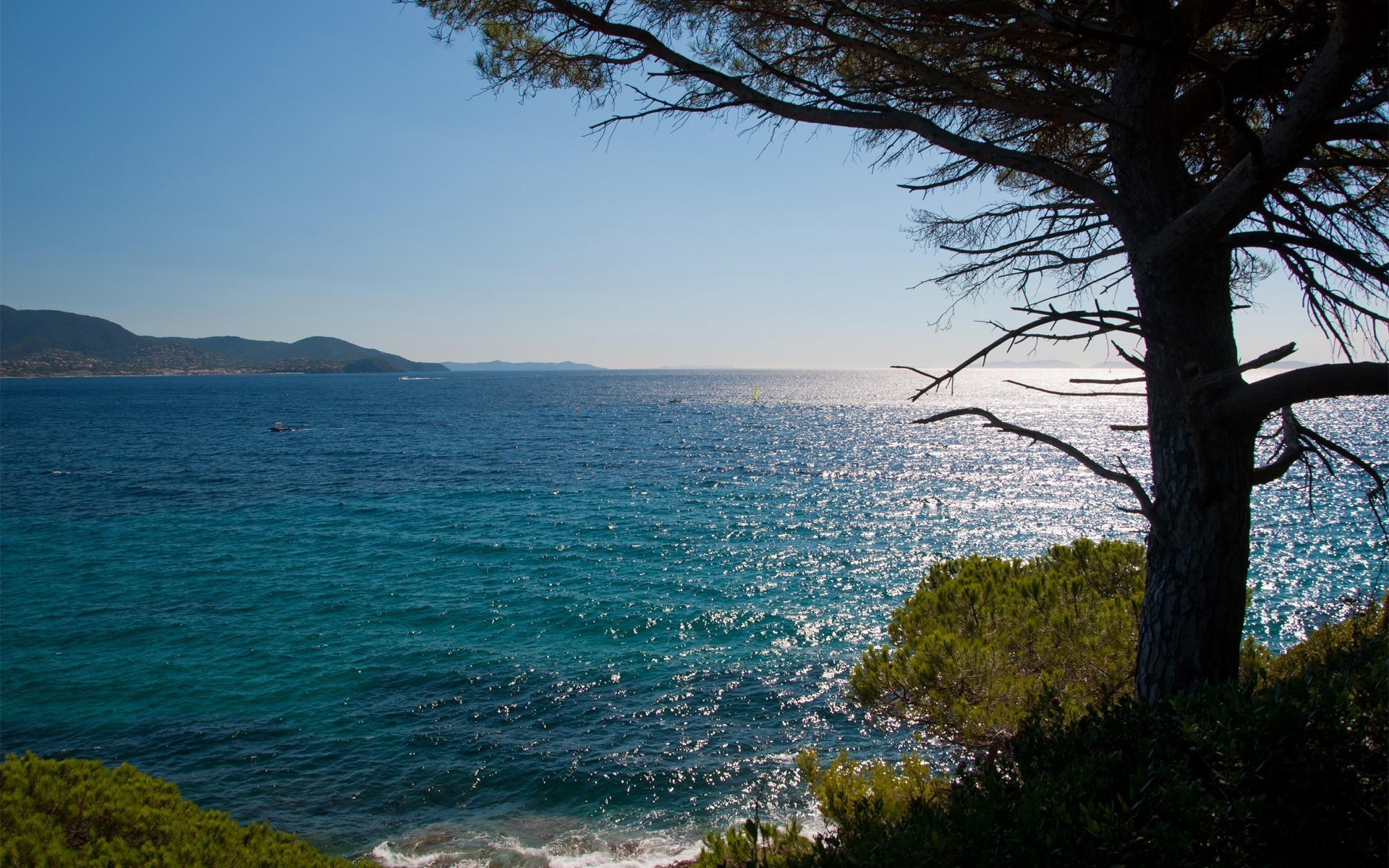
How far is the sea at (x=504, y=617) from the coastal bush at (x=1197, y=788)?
1.41 m

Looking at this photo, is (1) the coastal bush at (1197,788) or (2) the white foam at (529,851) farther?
(2) the white foam at (529,851)

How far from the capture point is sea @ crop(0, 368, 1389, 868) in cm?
1197

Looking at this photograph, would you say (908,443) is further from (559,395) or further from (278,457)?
(559,395)

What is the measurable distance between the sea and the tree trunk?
1.20 meters

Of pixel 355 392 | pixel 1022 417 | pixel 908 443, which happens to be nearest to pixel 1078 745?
pixel 908 443

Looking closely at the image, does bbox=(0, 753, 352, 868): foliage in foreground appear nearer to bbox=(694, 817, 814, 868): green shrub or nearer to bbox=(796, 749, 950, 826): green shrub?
bbox=(694, 817, 814, 868): green shrub

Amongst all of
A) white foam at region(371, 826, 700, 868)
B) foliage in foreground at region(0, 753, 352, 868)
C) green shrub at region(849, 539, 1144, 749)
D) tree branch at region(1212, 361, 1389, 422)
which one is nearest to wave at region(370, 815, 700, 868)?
white foam at region(371, 826, 700, 868)

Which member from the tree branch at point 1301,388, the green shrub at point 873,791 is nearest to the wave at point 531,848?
the green shrub at point 873,791

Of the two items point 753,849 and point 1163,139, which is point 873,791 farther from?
point 1163,139

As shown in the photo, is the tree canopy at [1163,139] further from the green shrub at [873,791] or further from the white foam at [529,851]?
the white foam at [529,851]

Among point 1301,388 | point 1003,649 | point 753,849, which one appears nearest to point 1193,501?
point 1301,388

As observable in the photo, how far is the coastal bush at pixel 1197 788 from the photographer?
9.73ft

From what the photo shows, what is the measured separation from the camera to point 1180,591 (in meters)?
4.52

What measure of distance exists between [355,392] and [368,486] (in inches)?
4518
